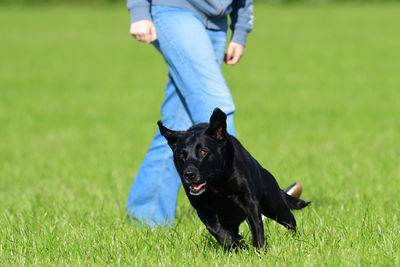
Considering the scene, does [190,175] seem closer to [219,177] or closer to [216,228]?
[219,177]

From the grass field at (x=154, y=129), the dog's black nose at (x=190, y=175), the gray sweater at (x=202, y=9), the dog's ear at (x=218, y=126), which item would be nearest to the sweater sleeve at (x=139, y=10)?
the gray sweater at (x=202, y=9)

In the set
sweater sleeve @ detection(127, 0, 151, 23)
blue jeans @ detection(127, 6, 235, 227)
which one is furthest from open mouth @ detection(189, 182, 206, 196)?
sweater sleeve @ detection(127, 0, 151, 23)

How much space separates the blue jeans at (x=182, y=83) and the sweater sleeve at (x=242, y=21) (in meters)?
0.25

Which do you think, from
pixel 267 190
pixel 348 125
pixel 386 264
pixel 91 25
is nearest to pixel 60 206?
pixel 267 190

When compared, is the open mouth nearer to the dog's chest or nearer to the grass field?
the dog's chest

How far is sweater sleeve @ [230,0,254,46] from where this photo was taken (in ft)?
17.6

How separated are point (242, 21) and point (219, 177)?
6.44 ft

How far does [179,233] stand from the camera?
4.60 meters

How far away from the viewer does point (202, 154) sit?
377cm

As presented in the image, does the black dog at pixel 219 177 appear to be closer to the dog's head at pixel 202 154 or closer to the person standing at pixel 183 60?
the dog's head at pixel 202 154

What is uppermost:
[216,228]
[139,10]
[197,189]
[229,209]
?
[139,10]

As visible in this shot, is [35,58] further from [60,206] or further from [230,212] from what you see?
[230,212]

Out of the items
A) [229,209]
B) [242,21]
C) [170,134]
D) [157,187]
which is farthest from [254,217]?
[242,21]

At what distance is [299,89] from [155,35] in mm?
15709
